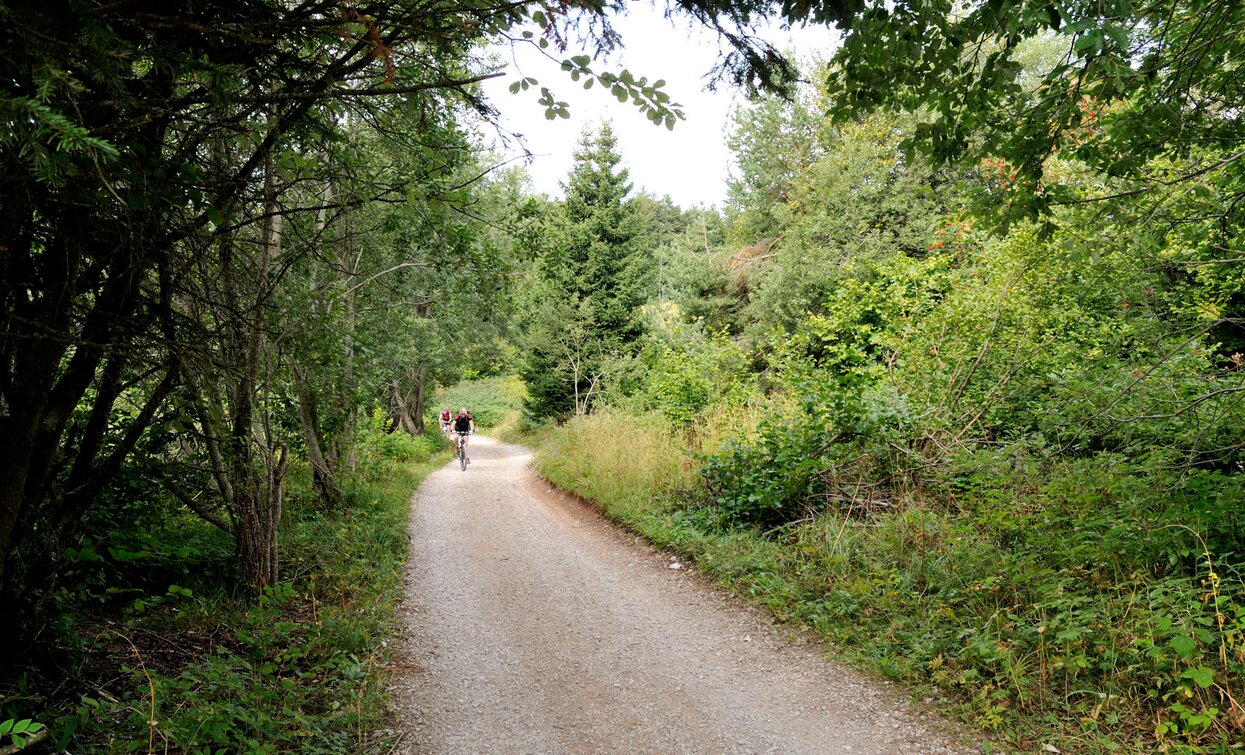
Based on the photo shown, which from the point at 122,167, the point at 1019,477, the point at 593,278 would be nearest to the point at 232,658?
the point at 122,167

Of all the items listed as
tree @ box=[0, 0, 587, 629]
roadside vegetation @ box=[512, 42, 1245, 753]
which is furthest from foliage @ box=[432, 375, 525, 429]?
tree @ box=[0, 0, 587, 629]

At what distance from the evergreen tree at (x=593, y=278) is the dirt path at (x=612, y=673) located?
42.3ft

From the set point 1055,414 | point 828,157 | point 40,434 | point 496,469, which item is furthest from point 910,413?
point 828,157

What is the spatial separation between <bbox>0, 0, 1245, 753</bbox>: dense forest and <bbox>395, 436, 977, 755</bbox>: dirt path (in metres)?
0.33

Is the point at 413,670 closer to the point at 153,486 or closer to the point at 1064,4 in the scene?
the point at 153,486

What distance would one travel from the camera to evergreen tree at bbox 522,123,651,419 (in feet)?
65.5

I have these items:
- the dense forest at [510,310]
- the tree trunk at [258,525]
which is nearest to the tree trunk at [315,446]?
the dense forest at [510,310]

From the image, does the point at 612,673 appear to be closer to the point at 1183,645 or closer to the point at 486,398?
the point at 1183,645

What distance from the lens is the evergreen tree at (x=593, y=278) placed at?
786 inches

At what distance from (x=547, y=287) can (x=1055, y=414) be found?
1717cm

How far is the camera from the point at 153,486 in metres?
4.52

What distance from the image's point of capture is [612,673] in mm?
4375

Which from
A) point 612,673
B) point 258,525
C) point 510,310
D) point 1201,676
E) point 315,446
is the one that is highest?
point 510,310

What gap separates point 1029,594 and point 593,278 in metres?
17.3
